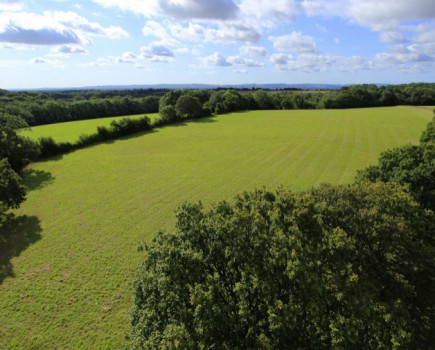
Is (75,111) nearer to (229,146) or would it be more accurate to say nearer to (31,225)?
(229,146)

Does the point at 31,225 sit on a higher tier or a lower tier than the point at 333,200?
lower

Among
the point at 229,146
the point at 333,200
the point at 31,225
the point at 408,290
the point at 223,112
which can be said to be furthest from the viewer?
the point at 223,112

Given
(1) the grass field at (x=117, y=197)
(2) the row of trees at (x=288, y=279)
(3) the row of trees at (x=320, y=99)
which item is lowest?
(1) the grass field at (x=117, y=197)

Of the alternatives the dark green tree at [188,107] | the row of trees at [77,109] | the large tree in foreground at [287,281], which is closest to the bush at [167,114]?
the dark green tree at [188,107]

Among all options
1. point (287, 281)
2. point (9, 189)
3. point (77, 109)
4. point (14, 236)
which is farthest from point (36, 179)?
point (77, 109)

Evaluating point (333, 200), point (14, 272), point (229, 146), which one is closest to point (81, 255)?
point (14, 272)

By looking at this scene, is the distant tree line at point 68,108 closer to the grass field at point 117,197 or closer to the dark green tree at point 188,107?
the dark green tree at point 188,107

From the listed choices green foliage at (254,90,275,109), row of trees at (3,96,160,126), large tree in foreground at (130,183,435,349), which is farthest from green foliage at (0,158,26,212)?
green foliage at (254,90,275,109)
